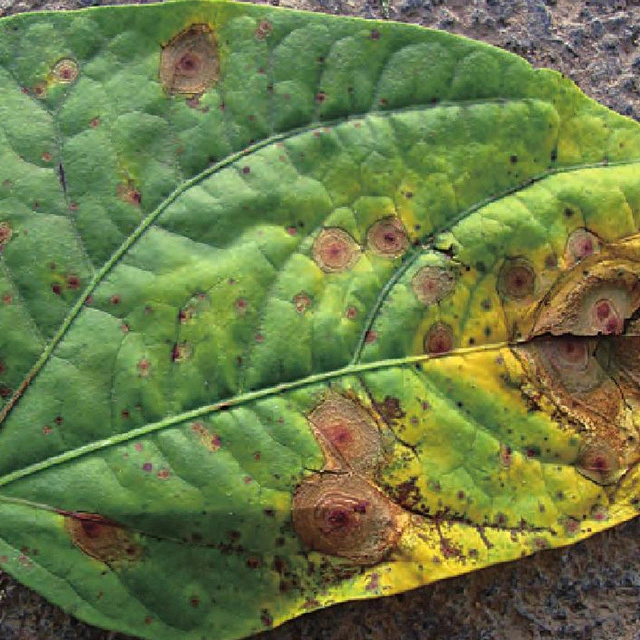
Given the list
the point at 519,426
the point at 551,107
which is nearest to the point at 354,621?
the point at 519,426

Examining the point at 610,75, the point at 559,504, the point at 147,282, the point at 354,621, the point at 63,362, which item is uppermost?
the point at 610,75

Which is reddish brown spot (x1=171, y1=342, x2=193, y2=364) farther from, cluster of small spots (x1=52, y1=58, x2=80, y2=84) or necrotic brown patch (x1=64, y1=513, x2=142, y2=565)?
cluster of small spots (x1=52, y1=58, x2=80, y2=84)

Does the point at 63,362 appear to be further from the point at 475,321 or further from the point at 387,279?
the point at 475,321

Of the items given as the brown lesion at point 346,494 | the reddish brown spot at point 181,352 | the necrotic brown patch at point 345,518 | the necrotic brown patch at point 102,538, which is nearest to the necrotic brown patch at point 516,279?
the brown lesion at point 346,494

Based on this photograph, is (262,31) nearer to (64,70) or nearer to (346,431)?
(64,70)

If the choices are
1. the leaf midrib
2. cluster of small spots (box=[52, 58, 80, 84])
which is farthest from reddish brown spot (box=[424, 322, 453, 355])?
cluster of small spots (box=[52, 58, 80, 84])

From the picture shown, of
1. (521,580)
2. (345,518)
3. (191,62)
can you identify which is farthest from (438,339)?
(191,62)

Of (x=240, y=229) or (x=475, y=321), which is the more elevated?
(x=240, y=229)
